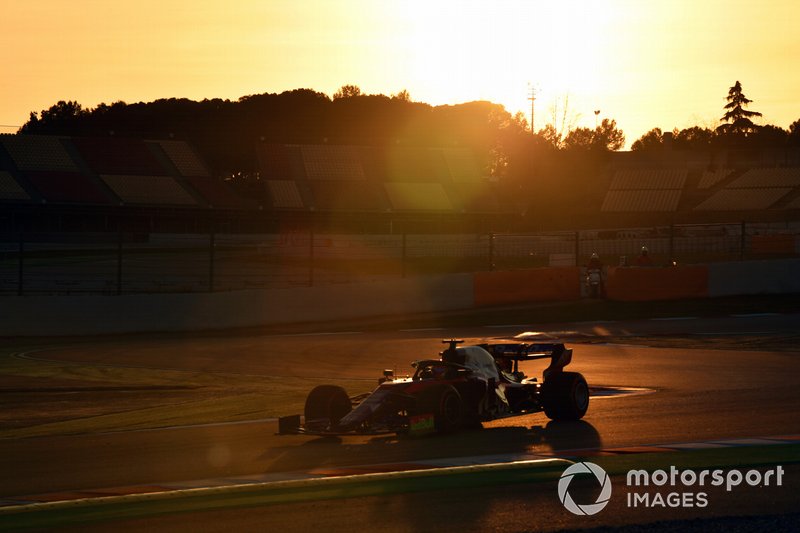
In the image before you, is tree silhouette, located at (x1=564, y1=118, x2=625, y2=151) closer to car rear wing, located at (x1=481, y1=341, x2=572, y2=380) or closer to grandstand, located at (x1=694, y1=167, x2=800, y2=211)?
grandstand, located at (x1=694, y1=167, x2=800, y2=211)

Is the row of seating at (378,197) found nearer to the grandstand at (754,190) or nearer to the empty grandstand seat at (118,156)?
the empty grandstand seat at (118,156)

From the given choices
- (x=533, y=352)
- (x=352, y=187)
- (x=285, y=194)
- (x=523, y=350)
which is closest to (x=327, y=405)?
(x=523, y=350)

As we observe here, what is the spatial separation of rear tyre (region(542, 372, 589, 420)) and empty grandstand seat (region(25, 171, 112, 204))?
6246 cm

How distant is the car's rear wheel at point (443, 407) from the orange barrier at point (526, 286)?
19.5 m

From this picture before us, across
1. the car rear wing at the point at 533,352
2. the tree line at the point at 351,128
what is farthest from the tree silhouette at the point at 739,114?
the car rear wing at the point at 533,352

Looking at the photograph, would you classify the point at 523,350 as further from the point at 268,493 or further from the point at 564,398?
the point at 268,493

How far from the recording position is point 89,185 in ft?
238

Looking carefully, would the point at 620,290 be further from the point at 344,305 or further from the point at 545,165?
the point at 545,165

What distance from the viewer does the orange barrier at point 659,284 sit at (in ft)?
99.0

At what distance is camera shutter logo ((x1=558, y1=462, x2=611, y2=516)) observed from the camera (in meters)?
7.19

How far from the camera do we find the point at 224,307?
88.6ft

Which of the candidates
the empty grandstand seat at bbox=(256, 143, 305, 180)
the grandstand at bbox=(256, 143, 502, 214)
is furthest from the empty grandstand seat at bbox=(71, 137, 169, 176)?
the grandstand at bbox=(256, 143, 502, 214)

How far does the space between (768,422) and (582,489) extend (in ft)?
12.5

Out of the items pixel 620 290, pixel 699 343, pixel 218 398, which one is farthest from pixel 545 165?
pixel 218 398
